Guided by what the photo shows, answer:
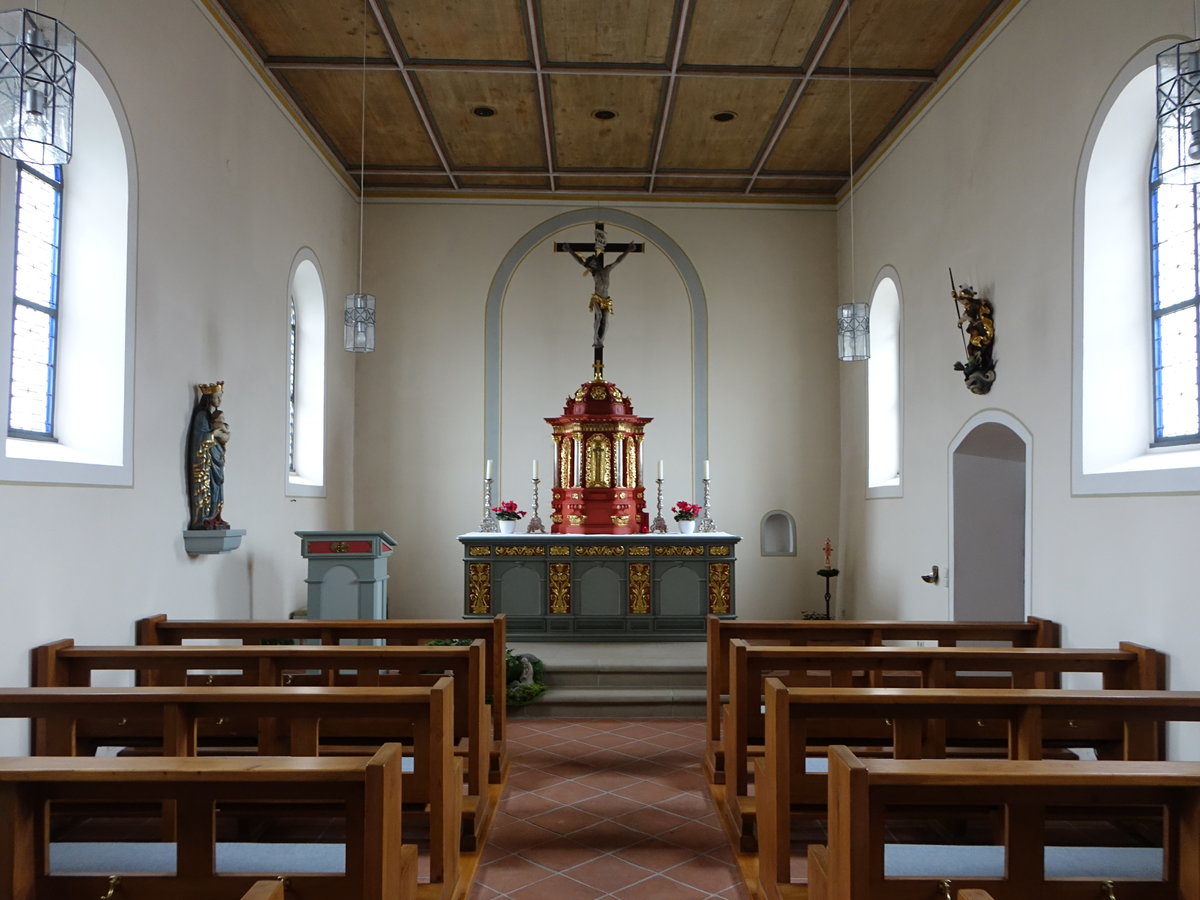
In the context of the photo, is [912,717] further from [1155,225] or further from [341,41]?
[341,41]

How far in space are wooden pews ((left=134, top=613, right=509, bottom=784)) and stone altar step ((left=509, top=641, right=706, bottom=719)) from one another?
155 cm

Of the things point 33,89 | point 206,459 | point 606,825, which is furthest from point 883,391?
point 33,89

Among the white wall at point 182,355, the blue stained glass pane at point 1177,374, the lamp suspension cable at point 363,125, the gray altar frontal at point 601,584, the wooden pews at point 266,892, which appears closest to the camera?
the wooden pews at point 266,892

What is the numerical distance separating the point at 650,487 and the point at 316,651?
7108 millimetres

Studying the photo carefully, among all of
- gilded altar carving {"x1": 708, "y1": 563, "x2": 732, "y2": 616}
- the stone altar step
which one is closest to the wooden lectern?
the stone altar step

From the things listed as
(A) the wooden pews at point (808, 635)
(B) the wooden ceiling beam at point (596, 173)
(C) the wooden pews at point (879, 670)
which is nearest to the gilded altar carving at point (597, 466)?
(B) the wooden ceiling beam at point (596, 173)

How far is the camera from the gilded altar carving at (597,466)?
9.67 metres

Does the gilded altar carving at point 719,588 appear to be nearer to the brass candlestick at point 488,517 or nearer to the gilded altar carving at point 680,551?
the gilded altar carving at point 680,551

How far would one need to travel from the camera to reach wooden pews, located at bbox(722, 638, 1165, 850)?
4262 millimetres

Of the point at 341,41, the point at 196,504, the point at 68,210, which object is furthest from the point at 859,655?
the point at 341,41

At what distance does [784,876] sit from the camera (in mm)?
3449

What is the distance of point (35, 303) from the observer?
16.2 feet

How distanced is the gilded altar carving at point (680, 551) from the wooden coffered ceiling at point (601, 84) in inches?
156

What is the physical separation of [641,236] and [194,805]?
962cm
